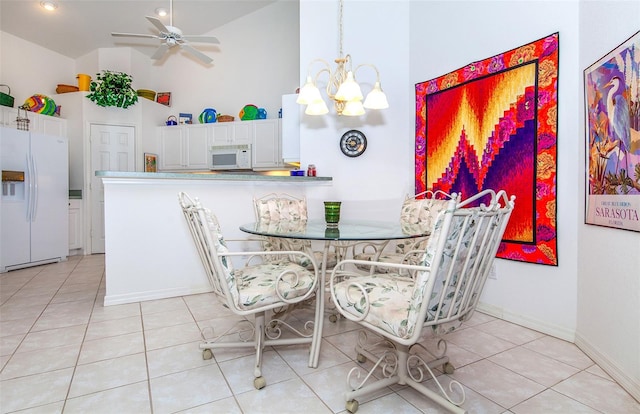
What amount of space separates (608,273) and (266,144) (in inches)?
172

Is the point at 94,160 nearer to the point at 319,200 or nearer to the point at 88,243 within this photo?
the point at 88,243

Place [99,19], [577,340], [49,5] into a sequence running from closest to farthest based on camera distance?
[577,340] < [49,5] < [99,19]

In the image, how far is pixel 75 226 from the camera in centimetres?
507

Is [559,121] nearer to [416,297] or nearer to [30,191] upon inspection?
[416,297]

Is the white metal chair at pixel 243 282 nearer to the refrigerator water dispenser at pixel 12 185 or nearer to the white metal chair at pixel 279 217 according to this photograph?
the white metal chair at pixel 279 217


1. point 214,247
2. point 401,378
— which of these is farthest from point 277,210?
point 401,378

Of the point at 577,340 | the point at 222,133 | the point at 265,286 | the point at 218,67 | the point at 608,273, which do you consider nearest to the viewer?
the point at 265,286

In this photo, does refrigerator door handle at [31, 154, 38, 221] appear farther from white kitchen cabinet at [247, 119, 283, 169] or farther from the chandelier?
the chandelier

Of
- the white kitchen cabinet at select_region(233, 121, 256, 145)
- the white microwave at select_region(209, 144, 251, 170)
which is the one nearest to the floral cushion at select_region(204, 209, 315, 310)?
the white microwave at select_region(209, 144, 251, 170)

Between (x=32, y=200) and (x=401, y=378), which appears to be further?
(x=32, y=200)

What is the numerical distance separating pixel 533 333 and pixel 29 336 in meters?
3.35

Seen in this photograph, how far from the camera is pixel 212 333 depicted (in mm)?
2271

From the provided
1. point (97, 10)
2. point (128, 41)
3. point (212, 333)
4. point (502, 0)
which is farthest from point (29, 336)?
point (128, 41)

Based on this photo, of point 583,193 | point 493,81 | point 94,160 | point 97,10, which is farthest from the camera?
point 94,160
